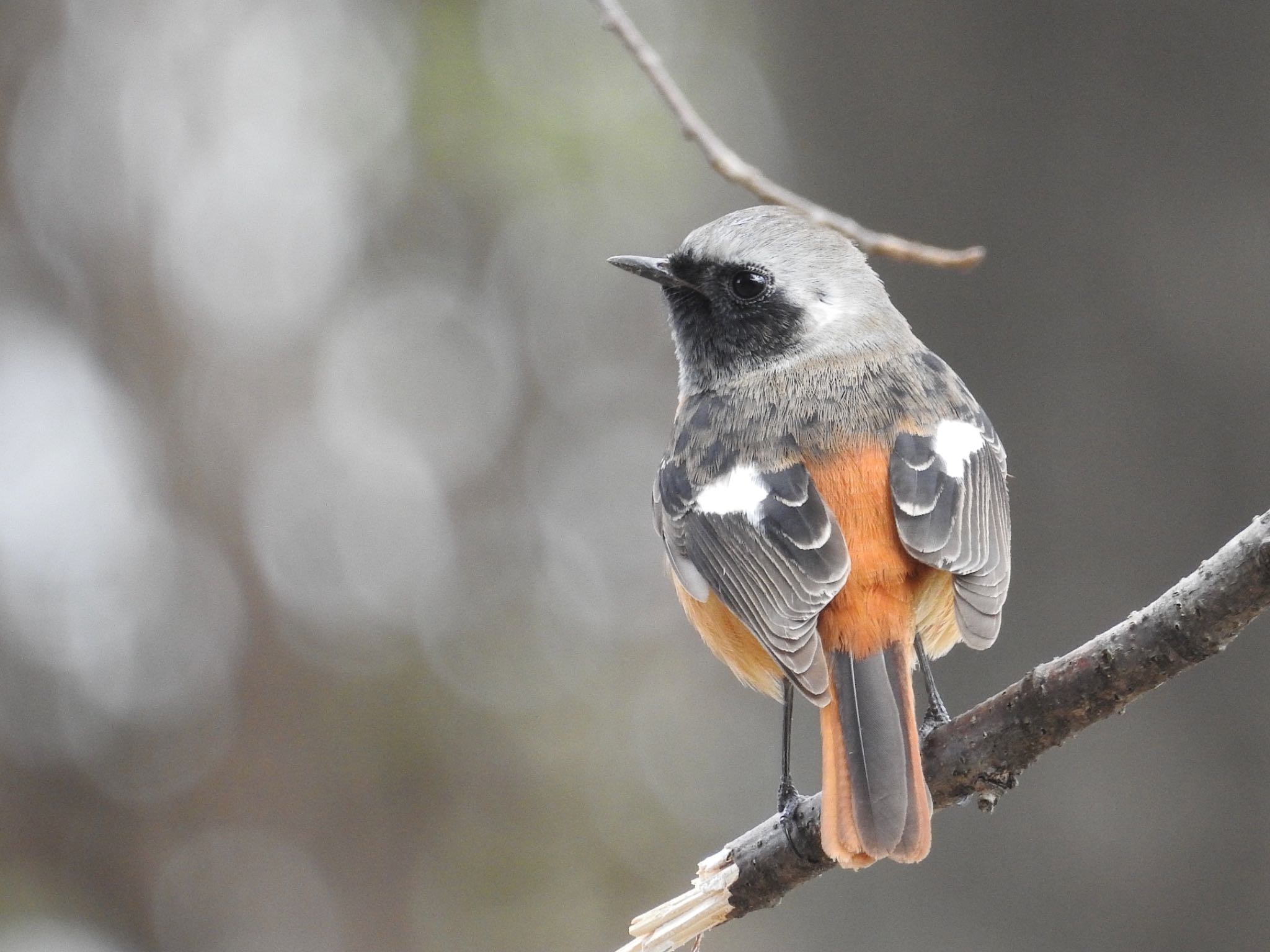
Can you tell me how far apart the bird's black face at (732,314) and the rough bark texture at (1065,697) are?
1.46 m

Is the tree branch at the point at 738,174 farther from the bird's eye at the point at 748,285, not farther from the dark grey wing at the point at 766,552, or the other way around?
the bird's eye at the point at 748,285

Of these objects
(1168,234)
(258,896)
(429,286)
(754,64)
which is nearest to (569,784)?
(258,896)

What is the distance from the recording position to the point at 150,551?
6449 mm

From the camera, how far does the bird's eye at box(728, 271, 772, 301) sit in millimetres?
3828

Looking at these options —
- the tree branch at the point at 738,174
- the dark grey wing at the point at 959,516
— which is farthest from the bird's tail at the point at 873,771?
the tree branch at the point at 738,174

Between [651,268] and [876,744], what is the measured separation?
5.77 ft

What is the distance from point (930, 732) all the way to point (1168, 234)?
1.82 metres

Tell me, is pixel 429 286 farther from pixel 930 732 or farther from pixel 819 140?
pixel 930 732

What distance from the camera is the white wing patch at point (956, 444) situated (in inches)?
126

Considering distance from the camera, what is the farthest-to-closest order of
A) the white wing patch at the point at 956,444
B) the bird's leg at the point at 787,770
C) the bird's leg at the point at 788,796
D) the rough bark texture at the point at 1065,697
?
the white wing patch at the point at 956,444, the bird's leg at the point at 787,770, the bird's leg at the point at 788,796, the rough bark texture at the point at 1065,697

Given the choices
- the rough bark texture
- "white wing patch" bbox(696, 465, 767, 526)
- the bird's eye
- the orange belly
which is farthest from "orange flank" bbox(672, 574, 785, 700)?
the bird's eye

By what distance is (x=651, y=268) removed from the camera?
3877 mm

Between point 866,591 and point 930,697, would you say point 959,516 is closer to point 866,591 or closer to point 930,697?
point 866,591

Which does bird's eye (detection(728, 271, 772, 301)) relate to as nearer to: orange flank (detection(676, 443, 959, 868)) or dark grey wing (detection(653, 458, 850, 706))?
dark grey wing (detection(653, 458, 850, 706))
